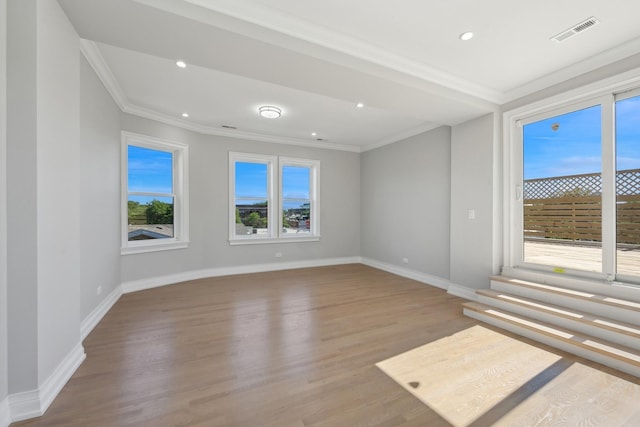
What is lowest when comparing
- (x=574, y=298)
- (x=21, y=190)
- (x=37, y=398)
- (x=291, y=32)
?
(x=37, y=398)

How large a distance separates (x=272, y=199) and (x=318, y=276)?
1822 mm

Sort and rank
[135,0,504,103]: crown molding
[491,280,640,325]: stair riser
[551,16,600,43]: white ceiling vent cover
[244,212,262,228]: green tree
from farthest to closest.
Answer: [244,212,262,228]: green tree < [491,280,640,325]: stair riser < [551,16,600,43]: white ceiling vent cover < [135,0,504,103]: crown molding

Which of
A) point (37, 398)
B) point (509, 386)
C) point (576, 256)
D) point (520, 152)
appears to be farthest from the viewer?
point (520, 152)

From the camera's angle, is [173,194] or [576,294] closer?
[576,294]

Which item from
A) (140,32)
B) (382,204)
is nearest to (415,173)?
(382,204)

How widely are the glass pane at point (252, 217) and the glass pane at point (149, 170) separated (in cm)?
128

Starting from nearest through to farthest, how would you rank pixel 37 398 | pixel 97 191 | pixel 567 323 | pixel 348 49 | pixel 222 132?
pixel 37 398 < pixel 348 49 < pixel 567 323 < pixel 97 191 < pixel 222 132

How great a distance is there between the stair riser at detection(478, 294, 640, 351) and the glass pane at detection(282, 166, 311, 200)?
3838 mm

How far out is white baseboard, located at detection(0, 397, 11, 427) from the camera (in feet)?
4.82

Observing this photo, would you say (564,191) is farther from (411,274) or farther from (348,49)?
(348,49)

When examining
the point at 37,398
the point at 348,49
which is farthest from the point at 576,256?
the point at 37,398

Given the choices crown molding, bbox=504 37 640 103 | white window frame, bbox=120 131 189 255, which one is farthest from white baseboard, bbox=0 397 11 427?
crown molding, bbox=504 37 640 103

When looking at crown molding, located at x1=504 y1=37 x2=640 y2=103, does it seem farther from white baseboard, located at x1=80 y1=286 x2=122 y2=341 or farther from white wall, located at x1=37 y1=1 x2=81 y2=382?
white baseboard, located at x1=80 y1=286 x2=122 y2=341

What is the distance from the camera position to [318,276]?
199 inches
